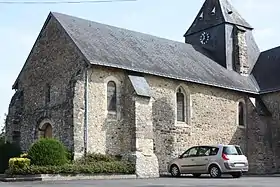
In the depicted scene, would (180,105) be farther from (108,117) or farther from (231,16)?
(231,16)

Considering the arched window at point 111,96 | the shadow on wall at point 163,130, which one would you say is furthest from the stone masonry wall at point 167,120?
the arched window at point 111,96

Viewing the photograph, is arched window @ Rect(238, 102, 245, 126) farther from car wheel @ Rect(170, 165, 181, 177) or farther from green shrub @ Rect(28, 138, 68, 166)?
green shrub @ Rect(28, 138, 68, 166)

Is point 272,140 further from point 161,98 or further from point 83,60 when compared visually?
point 83,60

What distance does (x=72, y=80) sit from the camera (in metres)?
23.3

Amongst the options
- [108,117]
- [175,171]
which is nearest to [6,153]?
Result: [108,117]

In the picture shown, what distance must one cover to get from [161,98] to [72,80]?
514 cm

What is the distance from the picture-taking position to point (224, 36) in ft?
110

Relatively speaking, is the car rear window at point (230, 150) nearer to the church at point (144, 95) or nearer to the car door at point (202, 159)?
the car door at point (202, 159)

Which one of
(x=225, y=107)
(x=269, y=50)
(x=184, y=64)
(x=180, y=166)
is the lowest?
(x=180, y=166)

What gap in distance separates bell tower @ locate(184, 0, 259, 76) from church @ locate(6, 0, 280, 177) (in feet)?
0.29

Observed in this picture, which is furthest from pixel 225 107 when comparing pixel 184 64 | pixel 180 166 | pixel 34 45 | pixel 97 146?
pixel 34 45

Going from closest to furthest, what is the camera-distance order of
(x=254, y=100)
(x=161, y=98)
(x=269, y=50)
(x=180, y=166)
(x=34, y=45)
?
(x=180, y=166) < (x=161, y=98) < (x=34, y=45) < (x=254, y=100) < (x=269, y=50)

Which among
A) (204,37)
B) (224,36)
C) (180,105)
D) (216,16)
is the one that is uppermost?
(216,16)

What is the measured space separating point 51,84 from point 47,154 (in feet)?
19.5
